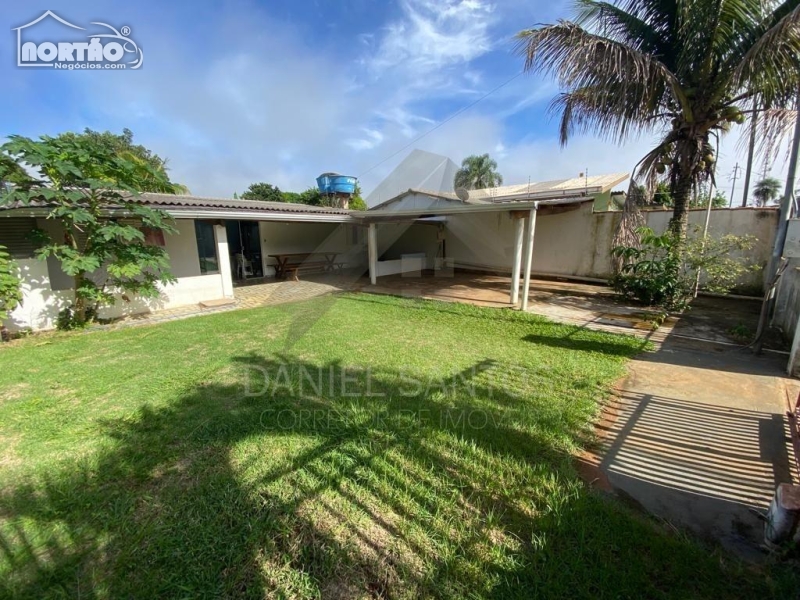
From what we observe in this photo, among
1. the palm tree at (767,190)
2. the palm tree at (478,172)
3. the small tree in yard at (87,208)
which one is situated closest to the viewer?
the small tree in yard at (87,208)

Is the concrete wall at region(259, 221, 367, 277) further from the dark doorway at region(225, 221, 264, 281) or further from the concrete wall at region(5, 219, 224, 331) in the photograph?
the concrete wall at region(5, 219, 224, 331)

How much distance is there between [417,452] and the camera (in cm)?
282

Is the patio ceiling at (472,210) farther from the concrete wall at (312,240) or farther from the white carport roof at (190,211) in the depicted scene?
the concrete wall at (312,240)

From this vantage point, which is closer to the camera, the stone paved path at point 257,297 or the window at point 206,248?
the stone paved path at point 257,297

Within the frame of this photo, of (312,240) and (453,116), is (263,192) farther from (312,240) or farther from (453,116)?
(453,116)

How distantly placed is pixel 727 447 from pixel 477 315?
496cm

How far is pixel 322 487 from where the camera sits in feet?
8.03

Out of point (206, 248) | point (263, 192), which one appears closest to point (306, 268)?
point (206, 248)

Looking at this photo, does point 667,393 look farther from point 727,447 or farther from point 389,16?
point 389,16

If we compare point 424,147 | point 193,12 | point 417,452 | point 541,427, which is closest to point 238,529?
point 417,452

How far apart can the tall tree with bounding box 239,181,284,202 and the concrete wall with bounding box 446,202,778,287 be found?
Answer: 86.8 ft

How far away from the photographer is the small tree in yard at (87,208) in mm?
5543

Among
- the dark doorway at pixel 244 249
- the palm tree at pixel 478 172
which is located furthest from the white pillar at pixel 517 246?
the palm tree at pixel 478 172

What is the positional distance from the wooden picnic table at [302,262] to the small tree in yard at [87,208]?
547 cm
